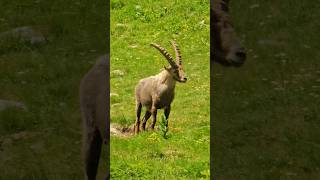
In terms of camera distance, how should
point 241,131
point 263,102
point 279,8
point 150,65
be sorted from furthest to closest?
point 279,8
point 150,65
point 263,102
point 241,131

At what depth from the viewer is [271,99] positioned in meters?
15.1

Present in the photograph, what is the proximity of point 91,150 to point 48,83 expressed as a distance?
25.2 feet

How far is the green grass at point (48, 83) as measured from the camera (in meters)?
11.2

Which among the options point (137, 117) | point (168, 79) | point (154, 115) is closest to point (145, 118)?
point (137, 117)

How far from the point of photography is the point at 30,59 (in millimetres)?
18500

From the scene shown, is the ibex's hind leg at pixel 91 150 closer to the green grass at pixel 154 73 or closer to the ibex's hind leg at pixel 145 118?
the green grass at pixel 154 73

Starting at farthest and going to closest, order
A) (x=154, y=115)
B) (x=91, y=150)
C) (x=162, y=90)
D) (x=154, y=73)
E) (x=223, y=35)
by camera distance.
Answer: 1. (x=154, y=73)
2. (x=162, y=90)
3. (x=154, y=115)
4. (x=91, y=150)
5. (x=223, y=35)

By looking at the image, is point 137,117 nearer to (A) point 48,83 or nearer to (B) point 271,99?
(A) point 48,83

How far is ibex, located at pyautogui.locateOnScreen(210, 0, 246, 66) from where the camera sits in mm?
7426

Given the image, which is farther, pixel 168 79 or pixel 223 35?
pixel 168 79

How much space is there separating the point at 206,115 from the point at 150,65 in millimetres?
5412

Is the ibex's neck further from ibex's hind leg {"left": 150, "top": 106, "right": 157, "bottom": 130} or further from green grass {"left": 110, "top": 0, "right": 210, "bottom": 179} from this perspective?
green grass {"left": 110, "top": 0, "right": 210, "bottom": 179}

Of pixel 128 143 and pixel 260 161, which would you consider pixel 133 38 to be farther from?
pixel 260 161

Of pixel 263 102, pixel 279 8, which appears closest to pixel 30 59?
pixel 263 102
